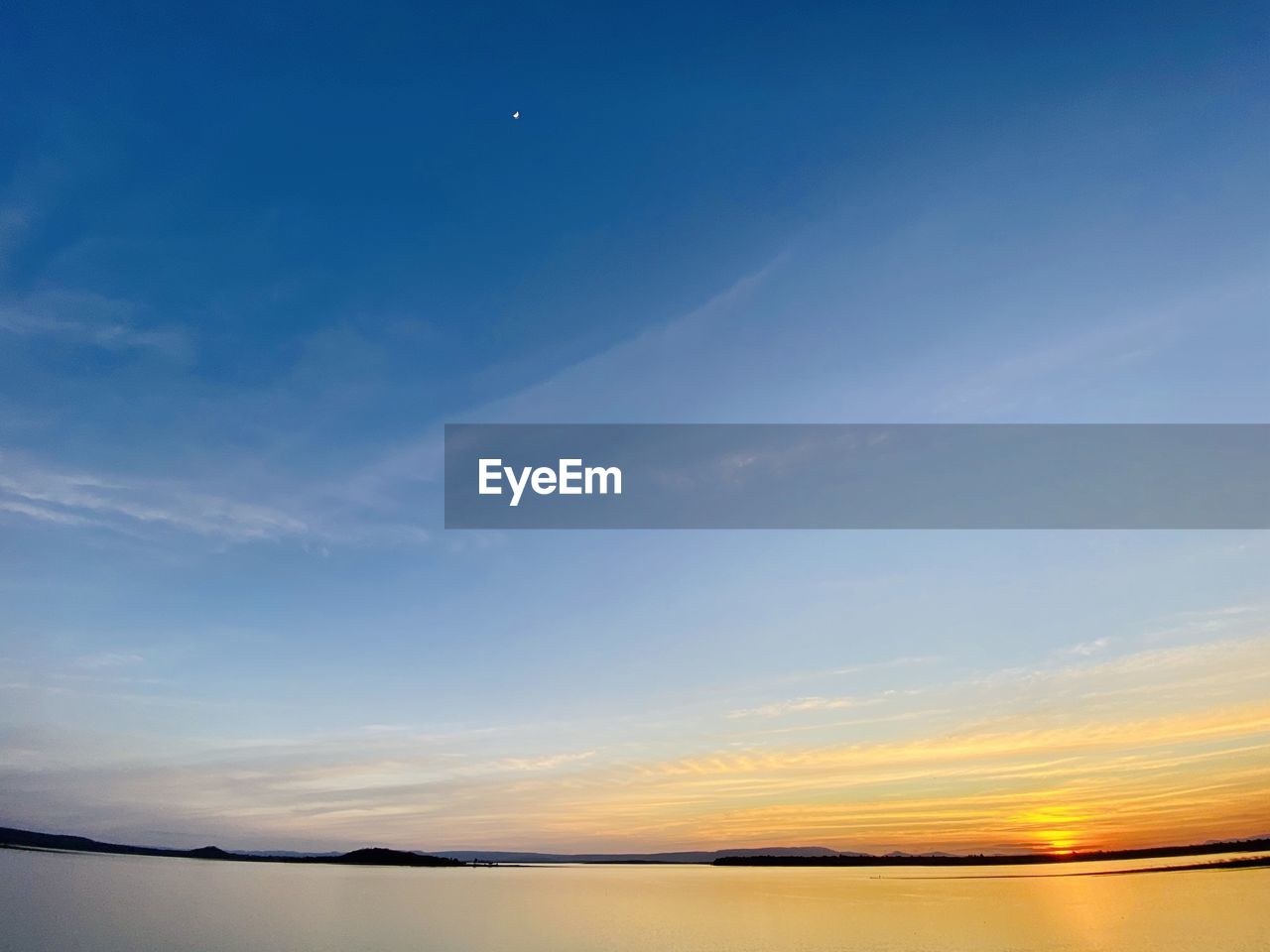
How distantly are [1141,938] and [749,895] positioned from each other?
5269 centimetres

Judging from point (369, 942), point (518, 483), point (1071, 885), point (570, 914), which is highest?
point (518, 483)

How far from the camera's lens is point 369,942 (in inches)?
1868

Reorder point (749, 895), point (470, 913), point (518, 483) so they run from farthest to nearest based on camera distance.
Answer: point (749, 895)
point (470, 913)
point (518, 483)

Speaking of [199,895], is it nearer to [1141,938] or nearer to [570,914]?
[570,914]

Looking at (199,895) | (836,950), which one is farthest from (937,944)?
(199,895)

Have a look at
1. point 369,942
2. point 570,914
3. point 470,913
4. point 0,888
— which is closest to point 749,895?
point 570,914

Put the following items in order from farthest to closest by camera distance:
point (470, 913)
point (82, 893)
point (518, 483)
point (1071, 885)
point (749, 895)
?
1. point (1071, 885)
2. point (749, 895)
3. point (82, 893)
4. point (470, 913)
5. point (518, 483)

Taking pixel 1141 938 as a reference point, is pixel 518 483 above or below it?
above

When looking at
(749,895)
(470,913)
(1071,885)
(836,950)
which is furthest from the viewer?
(1071,885)

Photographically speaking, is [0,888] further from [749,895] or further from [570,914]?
[749,895]

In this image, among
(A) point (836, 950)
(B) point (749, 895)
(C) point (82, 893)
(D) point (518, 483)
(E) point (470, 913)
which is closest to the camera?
(D) point (518, 483)

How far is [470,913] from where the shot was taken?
6856cm

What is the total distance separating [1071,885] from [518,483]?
106 metres

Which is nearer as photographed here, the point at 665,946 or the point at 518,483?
the point at 518,483
